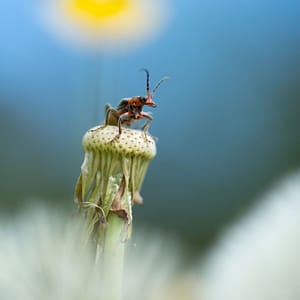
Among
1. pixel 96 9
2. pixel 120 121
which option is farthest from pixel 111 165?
pixel 96 9

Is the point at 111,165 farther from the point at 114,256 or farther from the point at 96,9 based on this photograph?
the point at 96,9

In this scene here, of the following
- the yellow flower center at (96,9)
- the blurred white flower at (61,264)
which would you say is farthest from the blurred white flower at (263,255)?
the yellow flower center at (96,9)

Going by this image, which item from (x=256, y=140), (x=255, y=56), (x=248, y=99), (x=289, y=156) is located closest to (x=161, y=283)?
(x=289, y=156)

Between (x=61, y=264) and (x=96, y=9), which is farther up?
(x=96, y=9)

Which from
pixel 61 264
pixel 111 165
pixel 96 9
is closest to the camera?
pixel 61 264

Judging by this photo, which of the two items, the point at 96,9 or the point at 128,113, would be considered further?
the point at 96,9

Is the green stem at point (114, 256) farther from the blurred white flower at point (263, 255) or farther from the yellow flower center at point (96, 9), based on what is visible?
the yellow flower center at point (96, 9)
